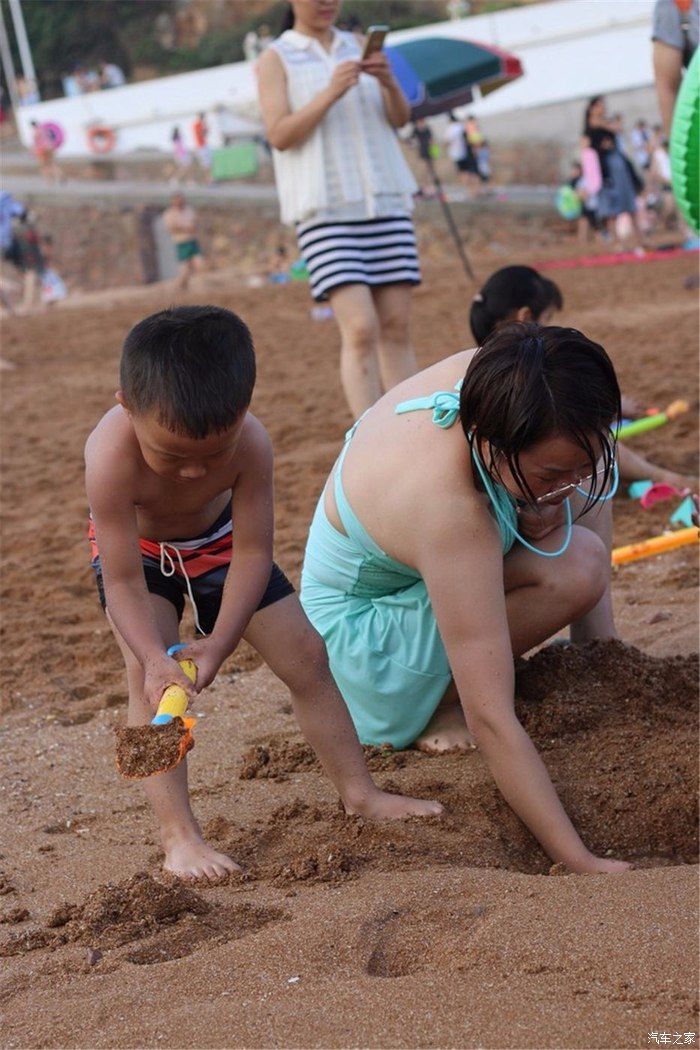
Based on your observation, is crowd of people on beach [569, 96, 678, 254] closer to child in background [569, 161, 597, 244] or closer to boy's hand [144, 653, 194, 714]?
child in background [569, 161, 597, 244]

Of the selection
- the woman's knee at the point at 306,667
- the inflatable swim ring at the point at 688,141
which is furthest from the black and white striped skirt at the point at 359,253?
the woman's knee at the point at 306,667

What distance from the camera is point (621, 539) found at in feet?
14.1

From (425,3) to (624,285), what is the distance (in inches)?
1093

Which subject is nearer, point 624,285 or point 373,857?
point 373,857

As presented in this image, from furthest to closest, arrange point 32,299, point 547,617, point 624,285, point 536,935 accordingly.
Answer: point 32,299 → point 624,285 → point 547,617 → point 536,935

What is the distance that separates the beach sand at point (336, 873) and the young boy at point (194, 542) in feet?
0.43

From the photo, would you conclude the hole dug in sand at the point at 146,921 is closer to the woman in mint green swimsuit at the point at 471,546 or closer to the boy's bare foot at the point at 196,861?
the boy's bare foot at the point at 196,861

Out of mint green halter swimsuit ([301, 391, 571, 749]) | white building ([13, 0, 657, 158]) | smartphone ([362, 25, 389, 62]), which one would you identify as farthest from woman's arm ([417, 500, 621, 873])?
white building ([13, 0, 657, 158])

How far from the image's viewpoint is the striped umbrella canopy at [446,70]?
10.2 m

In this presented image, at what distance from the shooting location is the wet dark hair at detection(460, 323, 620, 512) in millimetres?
2082

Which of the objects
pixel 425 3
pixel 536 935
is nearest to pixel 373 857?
pixel 536 935

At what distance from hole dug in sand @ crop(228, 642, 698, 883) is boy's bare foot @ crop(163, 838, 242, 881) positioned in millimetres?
60

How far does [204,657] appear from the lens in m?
2.28

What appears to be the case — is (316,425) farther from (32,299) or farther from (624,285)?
(32,299)
